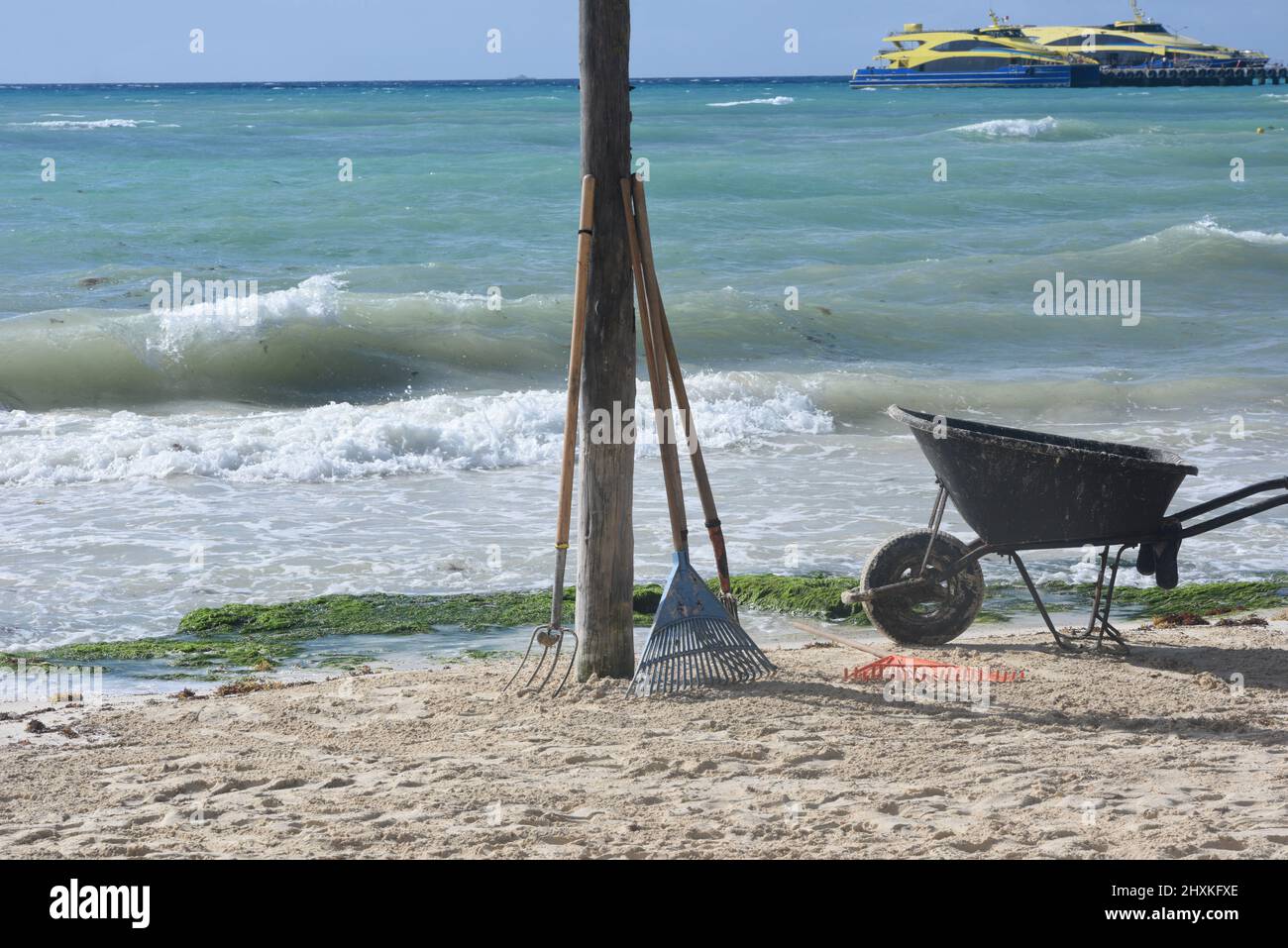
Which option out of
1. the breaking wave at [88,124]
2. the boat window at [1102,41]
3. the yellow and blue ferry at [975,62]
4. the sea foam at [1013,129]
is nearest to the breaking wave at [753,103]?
the yellow and blue ferry at [975,62]

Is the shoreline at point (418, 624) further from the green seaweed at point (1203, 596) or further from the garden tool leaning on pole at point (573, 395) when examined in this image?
the garden tool leaning on pole at point (573, 395)

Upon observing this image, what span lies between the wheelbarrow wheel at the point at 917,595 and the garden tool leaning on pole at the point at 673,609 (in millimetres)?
1016

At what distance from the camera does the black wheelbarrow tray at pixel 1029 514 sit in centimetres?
516

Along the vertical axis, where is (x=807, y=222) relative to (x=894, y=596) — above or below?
above

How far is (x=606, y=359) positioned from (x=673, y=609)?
920mm

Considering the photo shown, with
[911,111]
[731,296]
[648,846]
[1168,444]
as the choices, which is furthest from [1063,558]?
[911,111]

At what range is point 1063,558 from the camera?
7.55m

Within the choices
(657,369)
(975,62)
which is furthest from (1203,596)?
(975,62)

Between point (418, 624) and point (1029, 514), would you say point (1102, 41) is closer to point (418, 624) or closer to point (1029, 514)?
point (418, 624)

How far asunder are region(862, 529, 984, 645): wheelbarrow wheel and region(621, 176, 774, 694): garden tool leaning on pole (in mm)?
1016

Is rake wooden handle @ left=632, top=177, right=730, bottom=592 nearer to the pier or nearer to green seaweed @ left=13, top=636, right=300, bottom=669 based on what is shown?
green seaweed @ left=13, top=636, right=300, bottom=669

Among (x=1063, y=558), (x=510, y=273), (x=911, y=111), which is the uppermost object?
(x=911, y=111)
